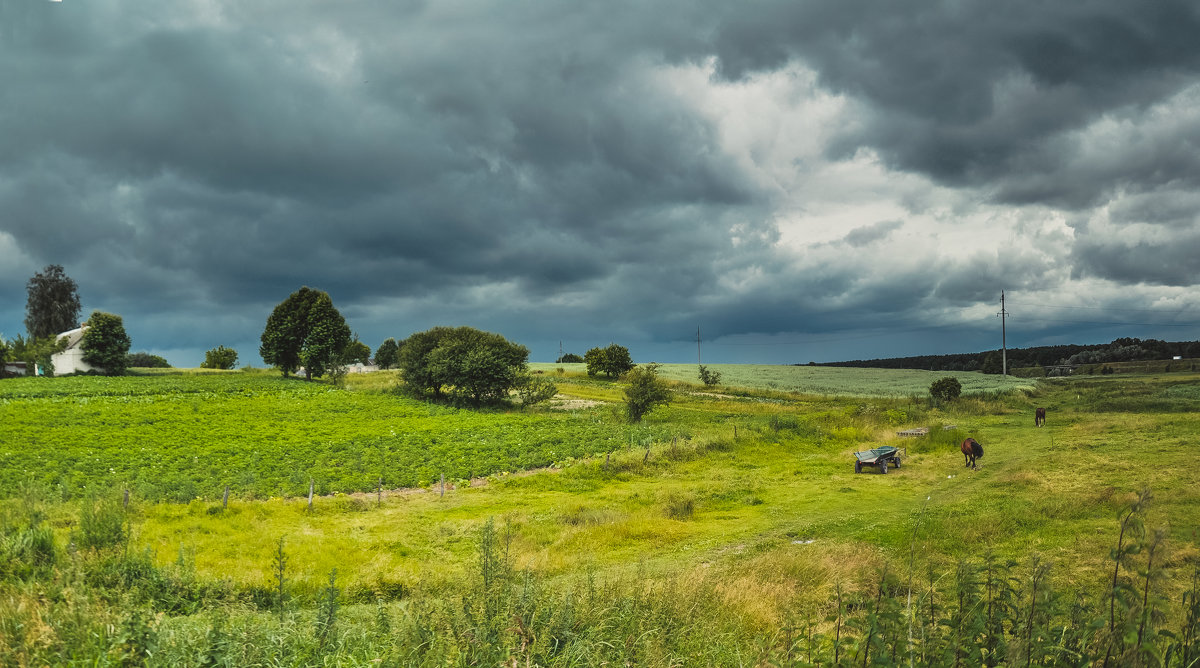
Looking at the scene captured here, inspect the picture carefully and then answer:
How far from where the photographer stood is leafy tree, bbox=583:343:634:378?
106m

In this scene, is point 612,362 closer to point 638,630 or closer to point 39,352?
point 39,352

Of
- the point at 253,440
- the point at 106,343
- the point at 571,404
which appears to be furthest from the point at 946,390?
the point at 106,343

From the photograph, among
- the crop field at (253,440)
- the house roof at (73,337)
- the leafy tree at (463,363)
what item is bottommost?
the crop field at (253,440)

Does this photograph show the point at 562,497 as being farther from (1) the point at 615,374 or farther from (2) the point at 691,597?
(1) the point at 615,374

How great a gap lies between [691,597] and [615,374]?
98.2 meters

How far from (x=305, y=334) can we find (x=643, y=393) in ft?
168

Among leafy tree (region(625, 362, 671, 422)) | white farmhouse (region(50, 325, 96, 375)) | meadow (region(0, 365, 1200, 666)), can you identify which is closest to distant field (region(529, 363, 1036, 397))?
meadow (region(0, 365, 1200, 666))

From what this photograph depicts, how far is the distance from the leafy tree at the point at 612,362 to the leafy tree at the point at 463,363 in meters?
39.8

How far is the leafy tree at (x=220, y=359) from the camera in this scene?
457ft

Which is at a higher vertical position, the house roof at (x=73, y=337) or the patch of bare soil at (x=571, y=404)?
the house roof at (x=73, y=337)

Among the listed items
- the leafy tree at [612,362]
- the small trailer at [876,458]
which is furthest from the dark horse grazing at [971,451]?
the leafy tree at [612,362]

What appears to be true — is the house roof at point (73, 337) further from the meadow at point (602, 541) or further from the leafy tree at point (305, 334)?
the meadow at point (602, 541)

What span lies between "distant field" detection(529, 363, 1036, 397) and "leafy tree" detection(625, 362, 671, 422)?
133ft

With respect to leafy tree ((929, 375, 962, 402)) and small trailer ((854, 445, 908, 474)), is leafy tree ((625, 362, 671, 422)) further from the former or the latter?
leafy tree ((929, 375, 962, 402))
